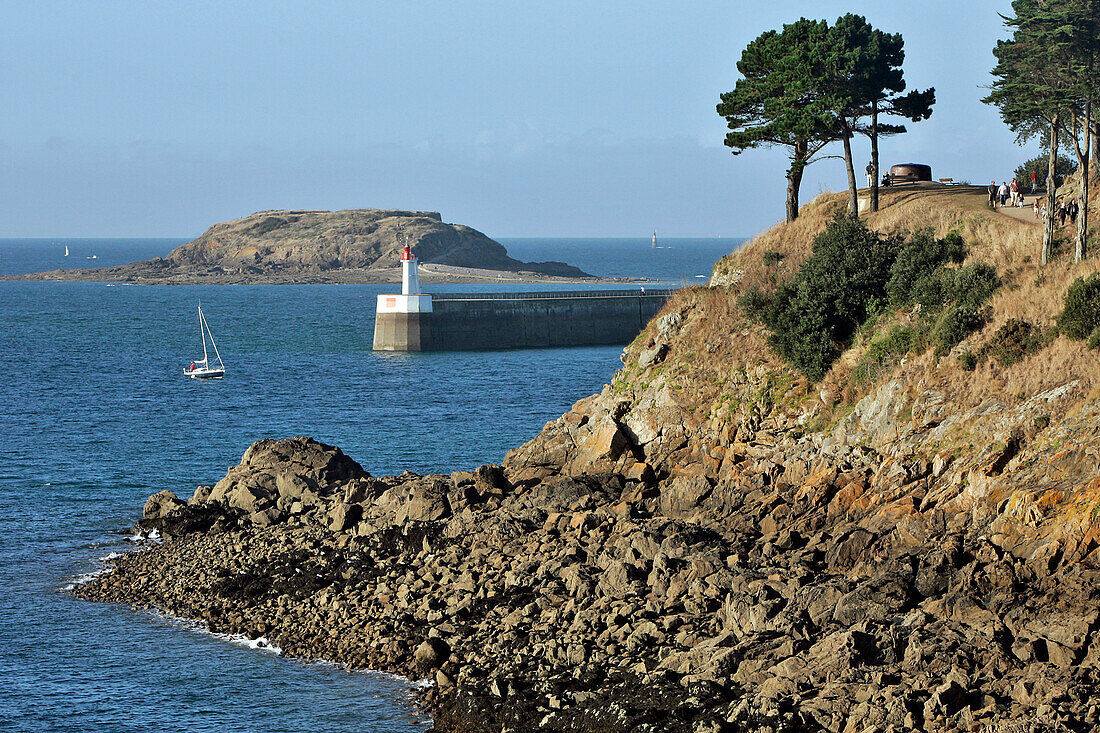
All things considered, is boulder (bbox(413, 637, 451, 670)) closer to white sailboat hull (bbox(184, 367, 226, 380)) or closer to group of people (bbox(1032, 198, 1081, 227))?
group of people (bbox(1032, 198, 1081, 227))

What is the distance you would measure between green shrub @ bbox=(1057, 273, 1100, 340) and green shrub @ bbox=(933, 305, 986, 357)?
224 cm

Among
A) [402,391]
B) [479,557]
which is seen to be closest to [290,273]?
[402,391]

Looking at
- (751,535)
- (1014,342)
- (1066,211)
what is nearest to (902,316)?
(1014,342)

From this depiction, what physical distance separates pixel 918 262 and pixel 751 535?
34.7 ft

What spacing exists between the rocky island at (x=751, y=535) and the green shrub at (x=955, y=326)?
9cm

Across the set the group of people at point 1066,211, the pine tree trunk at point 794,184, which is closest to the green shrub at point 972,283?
the group of people at point 1066,211

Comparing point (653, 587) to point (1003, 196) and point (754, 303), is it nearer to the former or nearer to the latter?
point (754, 303)

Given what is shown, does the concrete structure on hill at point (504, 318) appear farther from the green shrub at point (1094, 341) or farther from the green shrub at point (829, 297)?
the green shrub at point (1094, 341)

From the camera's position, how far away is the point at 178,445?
50625 mm

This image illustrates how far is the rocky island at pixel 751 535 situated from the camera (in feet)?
66.2

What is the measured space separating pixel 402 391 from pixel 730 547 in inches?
1663

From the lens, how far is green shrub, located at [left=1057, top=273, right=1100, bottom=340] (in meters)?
27.7

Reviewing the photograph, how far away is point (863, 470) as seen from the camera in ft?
92.4

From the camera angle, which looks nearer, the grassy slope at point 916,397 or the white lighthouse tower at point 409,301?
the grassy slope at point 916,397
